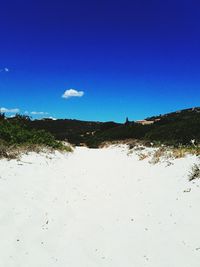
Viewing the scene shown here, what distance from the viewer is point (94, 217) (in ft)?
25.8

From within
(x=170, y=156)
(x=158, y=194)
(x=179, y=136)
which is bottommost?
(x=158, y=194)

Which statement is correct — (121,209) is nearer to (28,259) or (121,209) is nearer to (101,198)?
(101,198)

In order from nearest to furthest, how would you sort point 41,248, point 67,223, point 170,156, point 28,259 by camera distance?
1. point 28,259
2. point 41,248
3. point 67,223
4. point 170,156

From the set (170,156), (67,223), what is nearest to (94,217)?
(67,223)

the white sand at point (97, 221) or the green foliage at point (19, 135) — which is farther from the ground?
the green foliage at point (19, 135)

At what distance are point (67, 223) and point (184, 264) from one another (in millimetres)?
2979

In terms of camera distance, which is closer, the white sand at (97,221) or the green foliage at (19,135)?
the white sand at (97,221)

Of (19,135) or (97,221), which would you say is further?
(19,135)

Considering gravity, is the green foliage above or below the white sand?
above

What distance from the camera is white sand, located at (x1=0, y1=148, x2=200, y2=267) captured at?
5.63 m

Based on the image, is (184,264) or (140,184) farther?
(140,184)

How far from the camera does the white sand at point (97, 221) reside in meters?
5.63

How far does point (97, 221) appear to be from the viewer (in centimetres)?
754

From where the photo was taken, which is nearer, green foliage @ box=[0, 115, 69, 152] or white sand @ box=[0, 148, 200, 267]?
white sand @ box=[0, 148, 200, 267]
